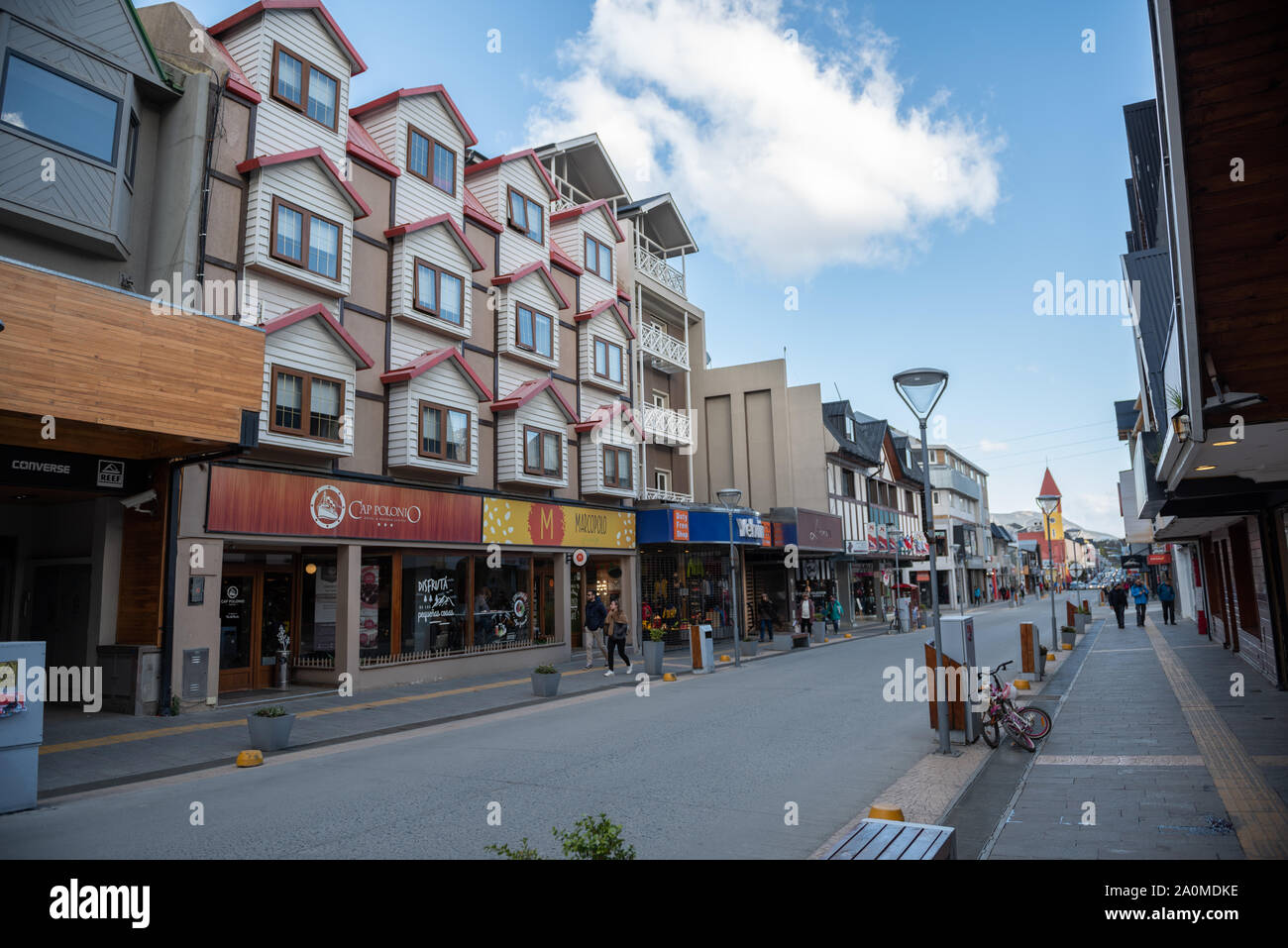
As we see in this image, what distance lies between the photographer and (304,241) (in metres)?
17.2

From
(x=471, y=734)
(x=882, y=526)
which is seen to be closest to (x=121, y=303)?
(x=471, y=734)

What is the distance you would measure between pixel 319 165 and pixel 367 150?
2.36m

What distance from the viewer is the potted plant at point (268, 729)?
10.9 m

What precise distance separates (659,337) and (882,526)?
24645mm

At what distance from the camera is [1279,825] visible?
20.4 ft

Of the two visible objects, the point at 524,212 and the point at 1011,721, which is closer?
the point at 1011,721

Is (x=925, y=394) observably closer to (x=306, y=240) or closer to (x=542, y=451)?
(x=306, y=240)

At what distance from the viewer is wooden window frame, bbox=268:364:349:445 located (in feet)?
52.2

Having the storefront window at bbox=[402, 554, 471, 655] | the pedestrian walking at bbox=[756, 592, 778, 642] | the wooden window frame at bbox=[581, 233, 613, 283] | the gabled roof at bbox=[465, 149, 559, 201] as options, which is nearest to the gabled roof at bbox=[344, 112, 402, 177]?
the gabled roof at bbox=[465, 149, 559, 201]

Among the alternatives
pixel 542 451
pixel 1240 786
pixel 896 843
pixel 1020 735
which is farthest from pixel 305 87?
pixel 1240 786

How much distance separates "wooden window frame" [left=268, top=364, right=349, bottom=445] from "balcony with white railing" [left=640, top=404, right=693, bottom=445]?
1377cm
